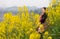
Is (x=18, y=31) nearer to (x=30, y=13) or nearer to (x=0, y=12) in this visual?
(x=30, y=13)

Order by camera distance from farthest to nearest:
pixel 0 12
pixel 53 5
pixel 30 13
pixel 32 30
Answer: pixel 0 12 → pixel 30 13 → pixel 53 5 → pixel 32 30

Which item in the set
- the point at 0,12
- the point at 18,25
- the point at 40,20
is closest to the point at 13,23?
the point at 18,25

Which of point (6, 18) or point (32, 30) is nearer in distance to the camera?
point (32, 30)

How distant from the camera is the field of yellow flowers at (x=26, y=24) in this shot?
14.9 feet

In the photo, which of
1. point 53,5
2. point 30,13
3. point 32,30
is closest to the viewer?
point 32,30

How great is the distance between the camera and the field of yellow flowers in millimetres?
4551

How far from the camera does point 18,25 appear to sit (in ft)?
15.8

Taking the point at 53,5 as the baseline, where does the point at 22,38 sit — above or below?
below

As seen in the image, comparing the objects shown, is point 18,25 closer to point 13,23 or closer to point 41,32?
point 13,23

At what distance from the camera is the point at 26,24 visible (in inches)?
186

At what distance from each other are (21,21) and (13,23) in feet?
0.39

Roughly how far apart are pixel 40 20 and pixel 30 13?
16.2 inches

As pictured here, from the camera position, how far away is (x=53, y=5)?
4824mm

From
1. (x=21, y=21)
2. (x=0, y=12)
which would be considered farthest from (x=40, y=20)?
(x=0, y=12)
